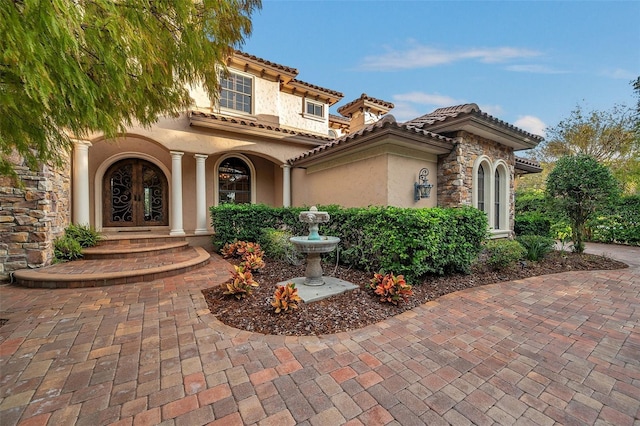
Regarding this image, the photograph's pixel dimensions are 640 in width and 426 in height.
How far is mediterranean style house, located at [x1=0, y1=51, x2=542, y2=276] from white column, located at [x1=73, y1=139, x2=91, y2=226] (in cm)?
3

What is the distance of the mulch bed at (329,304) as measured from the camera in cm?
322

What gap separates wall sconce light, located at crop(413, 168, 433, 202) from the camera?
668 centimetres

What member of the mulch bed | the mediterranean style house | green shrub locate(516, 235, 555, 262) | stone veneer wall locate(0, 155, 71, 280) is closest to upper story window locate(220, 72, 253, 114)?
the mediterranean style house

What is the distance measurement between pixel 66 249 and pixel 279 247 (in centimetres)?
473

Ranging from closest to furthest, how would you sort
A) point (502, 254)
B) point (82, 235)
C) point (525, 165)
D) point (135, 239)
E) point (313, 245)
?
point (313, 245), point (502, 254), point (82, 235), point (135, 239), point (525, 165)

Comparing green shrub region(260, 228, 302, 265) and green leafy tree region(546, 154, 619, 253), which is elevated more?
green leafy tree region(546, 154, 619, 253)

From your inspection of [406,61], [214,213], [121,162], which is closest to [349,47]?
[406,61]

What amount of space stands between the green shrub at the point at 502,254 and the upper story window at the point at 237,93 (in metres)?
9.64

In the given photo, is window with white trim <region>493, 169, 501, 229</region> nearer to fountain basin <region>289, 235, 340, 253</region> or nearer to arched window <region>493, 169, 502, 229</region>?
arched window <region>493, 169, 502, 229</region>

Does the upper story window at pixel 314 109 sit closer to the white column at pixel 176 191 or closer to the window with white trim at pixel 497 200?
the white column at pixel 176 191

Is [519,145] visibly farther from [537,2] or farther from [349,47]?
[349,47]

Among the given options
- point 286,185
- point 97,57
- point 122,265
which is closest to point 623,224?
point 286,185

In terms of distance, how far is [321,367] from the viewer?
7.85 feet

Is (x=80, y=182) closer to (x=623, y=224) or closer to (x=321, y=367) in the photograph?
(x=321, y=367)
